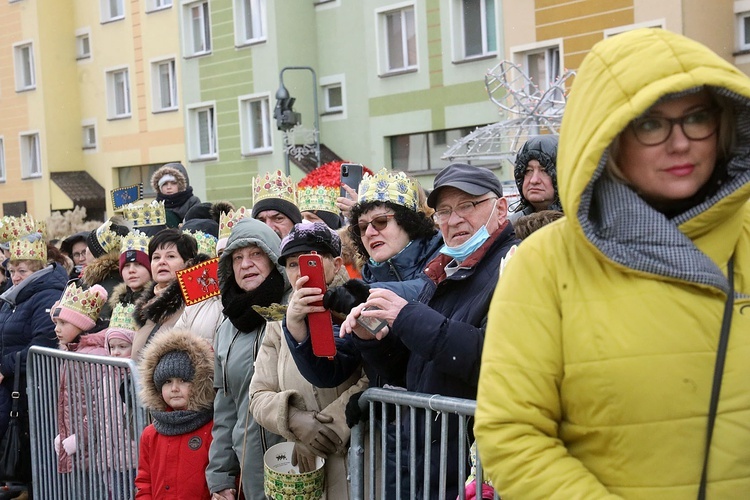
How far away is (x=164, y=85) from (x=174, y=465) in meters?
25.9

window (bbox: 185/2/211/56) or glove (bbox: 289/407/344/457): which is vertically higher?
window (bbox: 185/2/211/56)

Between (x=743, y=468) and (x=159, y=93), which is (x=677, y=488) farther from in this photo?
(x=159, y=93)

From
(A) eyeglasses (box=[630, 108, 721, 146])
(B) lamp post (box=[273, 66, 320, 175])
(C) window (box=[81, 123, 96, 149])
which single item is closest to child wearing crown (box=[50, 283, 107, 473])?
(A) eyeglasses (box=[630, 108, 721, 146])

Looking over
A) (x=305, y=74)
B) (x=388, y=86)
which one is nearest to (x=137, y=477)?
(x=388, y=86)

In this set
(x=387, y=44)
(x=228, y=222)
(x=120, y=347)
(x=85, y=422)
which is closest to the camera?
(x=85, y=422)

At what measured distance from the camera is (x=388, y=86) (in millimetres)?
23203

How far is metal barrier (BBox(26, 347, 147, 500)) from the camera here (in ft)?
19.0

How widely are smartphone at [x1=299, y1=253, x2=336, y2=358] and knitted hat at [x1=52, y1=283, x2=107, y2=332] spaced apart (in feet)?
11.2

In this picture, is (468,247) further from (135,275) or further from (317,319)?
(135,275)

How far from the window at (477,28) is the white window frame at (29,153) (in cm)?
1746

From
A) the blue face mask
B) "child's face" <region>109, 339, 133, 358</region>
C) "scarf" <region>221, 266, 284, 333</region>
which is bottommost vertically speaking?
"child's face" <region>109, 339, 133, 358</region>

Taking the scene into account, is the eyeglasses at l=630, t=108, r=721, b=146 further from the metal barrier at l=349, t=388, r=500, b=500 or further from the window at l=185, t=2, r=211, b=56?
the window at l=185, t=2, r=211, b=56

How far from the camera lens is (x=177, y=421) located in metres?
5.23

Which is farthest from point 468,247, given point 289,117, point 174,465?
point 289,117
